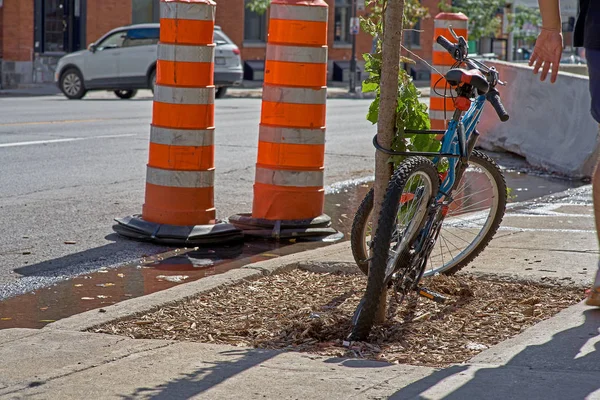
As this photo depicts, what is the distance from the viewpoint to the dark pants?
492cm

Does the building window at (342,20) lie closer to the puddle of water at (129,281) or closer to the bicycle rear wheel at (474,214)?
the puddle of water at (129,281)

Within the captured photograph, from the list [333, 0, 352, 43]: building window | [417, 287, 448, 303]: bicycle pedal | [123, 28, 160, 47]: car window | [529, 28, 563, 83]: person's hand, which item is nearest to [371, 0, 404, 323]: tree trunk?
[417, 287, 448, 303]: bicycle pedal

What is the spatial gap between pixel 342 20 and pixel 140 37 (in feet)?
64.1

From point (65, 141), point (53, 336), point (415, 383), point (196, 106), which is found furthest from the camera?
point (65, 141)

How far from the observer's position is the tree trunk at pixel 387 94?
15.6 ft

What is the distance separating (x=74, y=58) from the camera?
2772 cm

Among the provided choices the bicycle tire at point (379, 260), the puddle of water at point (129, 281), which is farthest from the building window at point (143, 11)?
the bicycle tire at point (379, 260)

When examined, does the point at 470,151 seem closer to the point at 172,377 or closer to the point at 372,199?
the point at 372,199

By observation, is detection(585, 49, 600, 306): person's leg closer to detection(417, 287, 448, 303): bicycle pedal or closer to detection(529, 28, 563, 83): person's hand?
detection(529, 28, 563, 83): person's hand

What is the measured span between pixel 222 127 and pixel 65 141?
369 cm

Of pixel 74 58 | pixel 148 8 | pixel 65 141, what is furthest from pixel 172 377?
pixel 148 8

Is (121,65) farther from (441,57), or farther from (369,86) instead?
(369,86)

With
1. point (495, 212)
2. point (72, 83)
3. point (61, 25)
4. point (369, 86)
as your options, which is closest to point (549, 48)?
point (369, 86)

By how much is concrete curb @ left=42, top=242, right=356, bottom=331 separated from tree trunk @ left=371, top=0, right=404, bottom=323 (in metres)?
1.06
